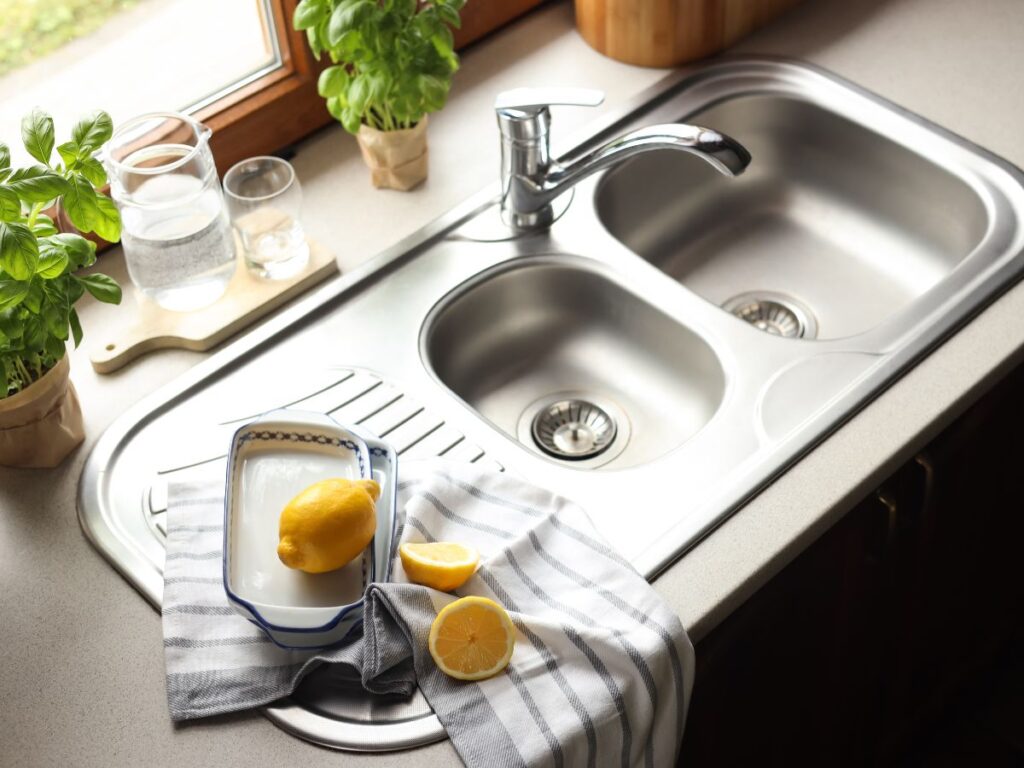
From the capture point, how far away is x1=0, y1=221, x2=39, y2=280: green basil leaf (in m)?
0.89

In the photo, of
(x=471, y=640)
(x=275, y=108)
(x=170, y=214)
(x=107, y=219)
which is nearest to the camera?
(x=471, y=640)

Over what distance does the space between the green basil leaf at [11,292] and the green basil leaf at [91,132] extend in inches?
5.1

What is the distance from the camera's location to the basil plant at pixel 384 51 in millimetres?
1206

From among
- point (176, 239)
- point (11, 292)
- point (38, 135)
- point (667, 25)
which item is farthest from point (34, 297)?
point (667, 25)

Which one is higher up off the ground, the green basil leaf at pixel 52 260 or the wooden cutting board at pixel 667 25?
the green basil leaf at pixel 52 260

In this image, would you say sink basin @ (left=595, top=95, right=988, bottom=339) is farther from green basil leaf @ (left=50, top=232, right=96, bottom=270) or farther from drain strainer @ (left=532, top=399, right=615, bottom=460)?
green basil leaf @ (left=50, top=232, right=96, bottom=270)

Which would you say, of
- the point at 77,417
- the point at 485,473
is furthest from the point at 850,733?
the point at 77,417

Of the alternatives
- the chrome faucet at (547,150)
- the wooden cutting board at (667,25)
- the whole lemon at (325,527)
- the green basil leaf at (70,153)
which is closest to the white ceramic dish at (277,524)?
the whole lemon at (325,527)

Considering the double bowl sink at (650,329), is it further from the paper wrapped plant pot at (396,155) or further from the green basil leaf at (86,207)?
the green basil leaf at (86,207)

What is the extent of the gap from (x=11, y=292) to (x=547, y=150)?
573 millimetres

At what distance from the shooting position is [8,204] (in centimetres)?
90

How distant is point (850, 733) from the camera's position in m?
1.47

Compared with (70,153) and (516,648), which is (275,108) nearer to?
(70,153)

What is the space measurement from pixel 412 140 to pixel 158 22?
32cm
